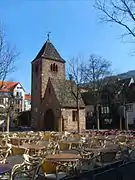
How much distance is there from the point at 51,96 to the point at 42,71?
5313mm

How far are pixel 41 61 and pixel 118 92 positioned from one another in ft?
48.8

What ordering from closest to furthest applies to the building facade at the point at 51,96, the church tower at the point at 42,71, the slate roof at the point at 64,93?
the building facade at the point at 51,96, the slate roof at the point at 64,93, the church tower at the point at 42,71

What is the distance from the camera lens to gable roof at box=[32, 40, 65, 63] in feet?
182

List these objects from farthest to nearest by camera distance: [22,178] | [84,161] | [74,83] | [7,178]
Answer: [74,83], [84,161], [22,178], [7,178]

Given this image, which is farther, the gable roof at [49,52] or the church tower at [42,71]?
the gable roof at [49,52]

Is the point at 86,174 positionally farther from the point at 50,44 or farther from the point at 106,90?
the point at 50,44

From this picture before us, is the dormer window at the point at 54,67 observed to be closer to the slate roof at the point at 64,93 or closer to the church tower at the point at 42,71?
the church tower at the point at 42,71

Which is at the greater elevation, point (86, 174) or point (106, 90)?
point (106, 90)

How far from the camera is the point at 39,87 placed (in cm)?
5494

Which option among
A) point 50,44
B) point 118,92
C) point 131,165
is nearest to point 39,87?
point 50,44

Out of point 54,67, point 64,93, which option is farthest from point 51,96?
point 54,67

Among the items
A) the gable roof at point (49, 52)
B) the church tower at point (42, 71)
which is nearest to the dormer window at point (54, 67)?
the church tower at point (42, 71)

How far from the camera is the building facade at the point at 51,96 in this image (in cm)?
4944

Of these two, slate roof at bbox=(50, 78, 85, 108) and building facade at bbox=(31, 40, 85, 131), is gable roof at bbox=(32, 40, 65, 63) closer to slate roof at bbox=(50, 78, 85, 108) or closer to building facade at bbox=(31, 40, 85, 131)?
building facade at bbox=(31, 40, 85, 131)
